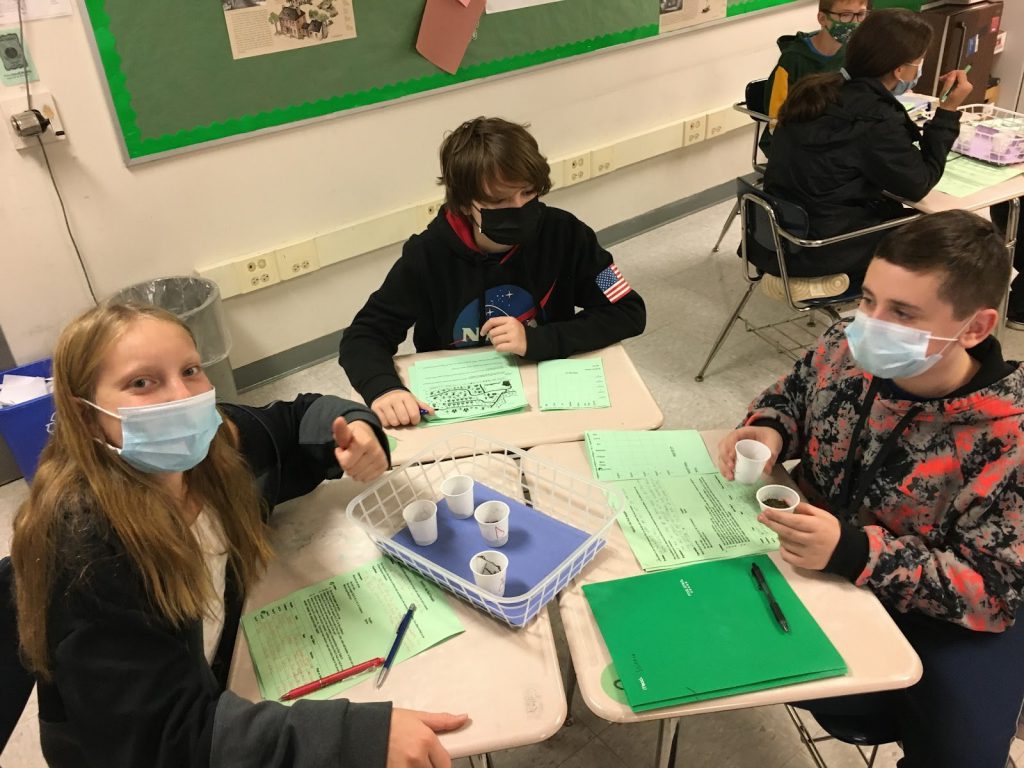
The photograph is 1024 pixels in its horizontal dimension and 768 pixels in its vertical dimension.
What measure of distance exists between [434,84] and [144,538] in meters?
2.47

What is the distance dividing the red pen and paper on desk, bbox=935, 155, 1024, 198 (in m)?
2.38

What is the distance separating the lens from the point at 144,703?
967mm

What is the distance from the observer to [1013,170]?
260 cm

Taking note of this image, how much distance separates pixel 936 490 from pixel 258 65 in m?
2.42

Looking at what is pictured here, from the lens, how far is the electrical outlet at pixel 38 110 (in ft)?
7.61

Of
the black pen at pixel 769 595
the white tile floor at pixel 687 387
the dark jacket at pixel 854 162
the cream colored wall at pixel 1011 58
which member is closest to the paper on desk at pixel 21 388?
the white tile floor at pixel 687 387

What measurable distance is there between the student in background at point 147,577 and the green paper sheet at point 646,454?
1.85 feet

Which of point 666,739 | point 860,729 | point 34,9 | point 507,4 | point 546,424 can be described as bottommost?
point 860,729

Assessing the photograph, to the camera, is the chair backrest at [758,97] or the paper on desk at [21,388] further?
the chair backrest at [758,97]

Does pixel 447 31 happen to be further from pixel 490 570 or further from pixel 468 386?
pixel 490 570

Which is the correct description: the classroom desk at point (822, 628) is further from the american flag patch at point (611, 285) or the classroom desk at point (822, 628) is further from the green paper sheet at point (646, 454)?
the american flag patch at point (611, 285)

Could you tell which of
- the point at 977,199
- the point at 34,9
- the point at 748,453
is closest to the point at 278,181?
the point at 34,9

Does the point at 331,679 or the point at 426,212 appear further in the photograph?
the point at 426,212

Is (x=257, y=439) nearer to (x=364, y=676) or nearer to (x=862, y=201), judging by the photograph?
(x=364, y=676)
